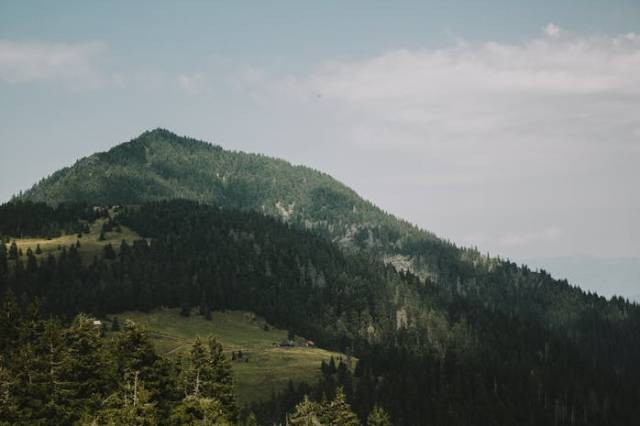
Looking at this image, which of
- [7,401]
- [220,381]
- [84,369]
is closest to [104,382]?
[84,369]

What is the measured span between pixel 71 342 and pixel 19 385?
6.59 metres

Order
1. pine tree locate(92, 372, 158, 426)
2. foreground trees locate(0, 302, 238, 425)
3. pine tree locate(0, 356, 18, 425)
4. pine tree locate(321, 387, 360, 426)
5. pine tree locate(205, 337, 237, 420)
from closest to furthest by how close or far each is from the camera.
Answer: pine tree locate(92, 372, 158, 426) < pine tree locate(0, 356, 18, 425) < foreground trees locate(0, 302, 238, 425) < pine tree locate(205, 337, 237, 420) < pine tree locate(321, 387, 360, 426)

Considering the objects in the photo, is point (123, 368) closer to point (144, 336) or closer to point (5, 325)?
point (144, 336)

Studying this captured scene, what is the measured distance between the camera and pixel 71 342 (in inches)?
2367

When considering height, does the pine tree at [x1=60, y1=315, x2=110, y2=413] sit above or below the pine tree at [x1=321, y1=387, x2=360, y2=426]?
above

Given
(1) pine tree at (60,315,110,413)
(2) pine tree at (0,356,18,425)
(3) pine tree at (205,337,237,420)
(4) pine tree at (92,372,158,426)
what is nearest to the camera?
(4) pine tree at (92,372,158,426)

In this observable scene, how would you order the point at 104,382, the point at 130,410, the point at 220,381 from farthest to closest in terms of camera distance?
1. the point at 220,381
2. the point at 104,382
3. the point at 130,410

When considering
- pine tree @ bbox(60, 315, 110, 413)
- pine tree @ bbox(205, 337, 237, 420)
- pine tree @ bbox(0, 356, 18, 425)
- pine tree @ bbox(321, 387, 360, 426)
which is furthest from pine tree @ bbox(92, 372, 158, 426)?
pine tree @ bbox(321, 387, 360, 426)

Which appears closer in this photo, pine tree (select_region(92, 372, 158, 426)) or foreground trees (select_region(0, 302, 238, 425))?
pine tree (select_region(92, 372, 158, 426))

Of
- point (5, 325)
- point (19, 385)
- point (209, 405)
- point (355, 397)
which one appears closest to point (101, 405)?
point (19, 385)

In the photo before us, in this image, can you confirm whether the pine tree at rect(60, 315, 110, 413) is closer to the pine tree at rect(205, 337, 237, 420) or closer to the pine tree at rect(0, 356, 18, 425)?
the pine tree at rect(0, 356, 18, 425)

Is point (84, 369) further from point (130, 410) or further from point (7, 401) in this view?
point (130, 410)

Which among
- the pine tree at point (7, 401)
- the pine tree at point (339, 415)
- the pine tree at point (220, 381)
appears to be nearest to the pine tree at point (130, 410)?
the pine tree at point (7, 401)

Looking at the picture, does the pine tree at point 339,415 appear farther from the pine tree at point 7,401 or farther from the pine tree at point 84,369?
the pine tree at point 7,401
